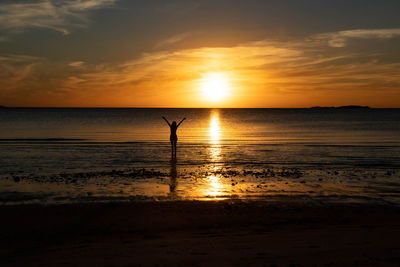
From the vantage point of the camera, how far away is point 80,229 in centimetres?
962

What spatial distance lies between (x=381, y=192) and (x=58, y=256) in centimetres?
1274

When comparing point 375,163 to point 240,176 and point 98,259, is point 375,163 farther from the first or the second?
point 98,259

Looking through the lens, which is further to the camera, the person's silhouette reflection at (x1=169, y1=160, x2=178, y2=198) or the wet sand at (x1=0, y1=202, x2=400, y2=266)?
the person's silhouette reflection at (x1=169, y1=160, x2=178, y2=198)

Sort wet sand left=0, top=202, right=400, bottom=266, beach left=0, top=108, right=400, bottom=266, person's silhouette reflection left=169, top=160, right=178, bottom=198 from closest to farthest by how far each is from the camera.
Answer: wet sand left=0, top=202, right=400, bottom=266
beach left=0, top=108, right=400, bottom=266
person's silhouette reflection left=169, top=160, right=178, bottom=198

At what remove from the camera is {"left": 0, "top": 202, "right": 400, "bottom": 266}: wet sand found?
24.5 feet

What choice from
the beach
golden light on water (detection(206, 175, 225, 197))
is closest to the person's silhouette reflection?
the beach

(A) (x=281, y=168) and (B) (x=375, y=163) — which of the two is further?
(B) (x=375, y=163)

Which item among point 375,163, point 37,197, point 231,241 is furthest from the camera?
point 375,163

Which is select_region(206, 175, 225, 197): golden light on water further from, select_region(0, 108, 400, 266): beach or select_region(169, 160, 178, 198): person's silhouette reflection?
select_region(169, 160, 178, 198): person's silhouette reflection

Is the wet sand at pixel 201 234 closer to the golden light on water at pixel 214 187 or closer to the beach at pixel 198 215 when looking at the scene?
the beach at pixel 198 215

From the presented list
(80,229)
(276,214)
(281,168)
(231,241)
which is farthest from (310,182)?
(80,229)

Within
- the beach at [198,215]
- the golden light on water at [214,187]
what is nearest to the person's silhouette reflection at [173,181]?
the beach at [198,215]

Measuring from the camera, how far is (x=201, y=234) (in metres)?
9.16

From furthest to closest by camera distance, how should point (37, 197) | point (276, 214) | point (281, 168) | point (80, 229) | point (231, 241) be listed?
point (281, 168)
point (37, 197)
point (276, 214)
point (80, 229)
point (231, 241)
